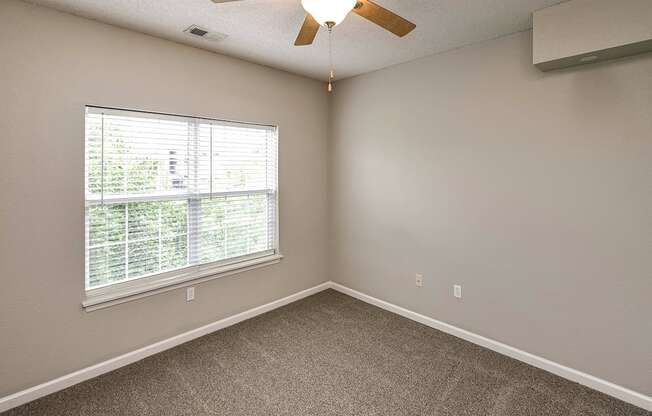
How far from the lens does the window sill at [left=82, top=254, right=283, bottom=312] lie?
251 centimetres

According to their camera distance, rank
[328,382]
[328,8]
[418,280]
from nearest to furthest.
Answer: [328,8] → [328,382] → [418,280]

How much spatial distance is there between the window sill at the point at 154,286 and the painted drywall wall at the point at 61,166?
Answer: 60 millimetres

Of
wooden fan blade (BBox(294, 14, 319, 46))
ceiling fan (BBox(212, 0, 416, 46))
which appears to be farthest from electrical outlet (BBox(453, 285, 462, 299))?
wooden fan blade (BBox(294, 14, 319, 46))

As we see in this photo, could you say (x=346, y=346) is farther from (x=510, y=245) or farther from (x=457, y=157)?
(x=457, y=157)

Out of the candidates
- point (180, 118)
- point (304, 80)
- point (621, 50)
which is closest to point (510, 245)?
point (621, 50)

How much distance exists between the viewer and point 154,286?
2781 millimetres

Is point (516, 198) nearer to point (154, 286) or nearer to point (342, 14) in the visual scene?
point (342, 14)

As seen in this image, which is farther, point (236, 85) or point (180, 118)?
point (236, 85)

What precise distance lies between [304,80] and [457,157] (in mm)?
1895

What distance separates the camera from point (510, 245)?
2762 mm

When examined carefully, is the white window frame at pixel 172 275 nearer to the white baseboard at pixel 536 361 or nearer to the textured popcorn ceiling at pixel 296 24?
the textured popcorn ceiling at pixel 296 24

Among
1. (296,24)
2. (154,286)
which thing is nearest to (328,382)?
(154,286)

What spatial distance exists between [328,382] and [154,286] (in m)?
1.57

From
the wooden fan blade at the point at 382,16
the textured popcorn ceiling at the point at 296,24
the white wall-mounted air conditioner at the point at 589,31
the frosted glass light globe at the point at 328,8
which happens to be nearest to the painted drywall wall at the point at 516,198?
the white wall-mounted air conditioner at the point at 589,31
